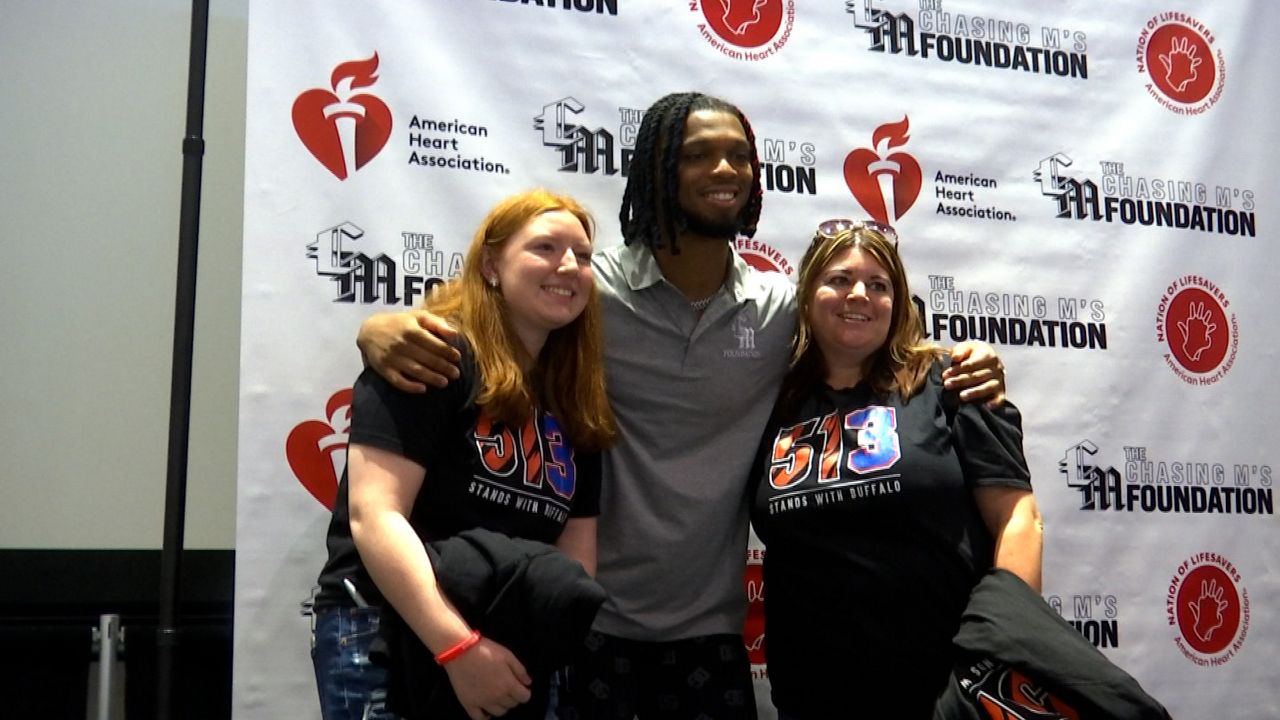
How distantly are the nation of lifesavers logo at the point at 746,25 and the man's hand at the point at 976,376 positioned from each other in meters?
1.03

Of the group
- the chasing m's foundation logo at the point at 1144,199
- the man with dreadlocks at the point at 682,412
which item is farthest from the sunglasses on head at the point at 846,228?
the chasing m's foundation logo at the point at 1144,199

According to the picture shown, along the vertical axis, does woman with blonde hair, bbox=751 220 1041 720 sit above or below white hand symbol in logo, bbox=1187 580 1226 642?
above

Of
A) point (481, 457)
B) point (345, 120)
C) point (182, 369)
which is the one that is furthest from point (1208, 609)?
point (182, 369)

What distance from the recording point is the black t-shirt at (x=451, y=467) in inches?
65.0

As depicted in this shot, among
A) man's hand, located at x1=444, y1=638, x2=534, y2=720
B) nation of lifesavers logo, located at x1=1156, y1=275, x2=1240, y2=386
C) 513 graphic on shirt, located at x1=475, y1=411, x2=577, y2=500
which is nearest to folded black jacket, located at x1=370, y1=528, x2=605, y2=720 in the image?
man's hand, located at x1=444, y1=638, x2=534, y2=720

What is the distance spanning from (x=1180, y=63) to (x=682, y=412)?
193cm

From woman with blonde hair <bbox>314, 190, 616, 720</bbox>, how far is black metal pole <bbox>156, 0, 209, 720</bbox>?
2.06ft

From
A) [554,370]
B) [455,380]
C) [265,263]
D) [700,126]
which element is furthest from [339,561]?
[700,126]

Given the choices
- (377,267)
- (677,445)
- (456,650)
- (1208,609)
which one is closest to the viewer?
(456,650)

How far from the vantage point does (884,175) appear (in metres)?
2.76

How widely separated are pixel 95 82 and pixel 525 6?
100 cm

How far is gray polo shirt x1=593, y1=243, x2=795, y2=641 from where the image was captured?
2031 mm

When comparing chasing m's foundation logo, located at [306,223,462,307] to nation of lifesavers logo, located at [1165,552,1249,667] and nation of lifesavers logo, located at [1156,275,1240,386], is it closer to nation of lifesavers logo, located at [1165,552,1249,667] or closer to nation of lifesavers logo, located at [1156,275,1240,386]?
nation of lifesavers logo, located at [1156,275,1240,386]

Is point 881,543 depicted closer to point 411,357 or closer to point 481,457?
point 481,457
